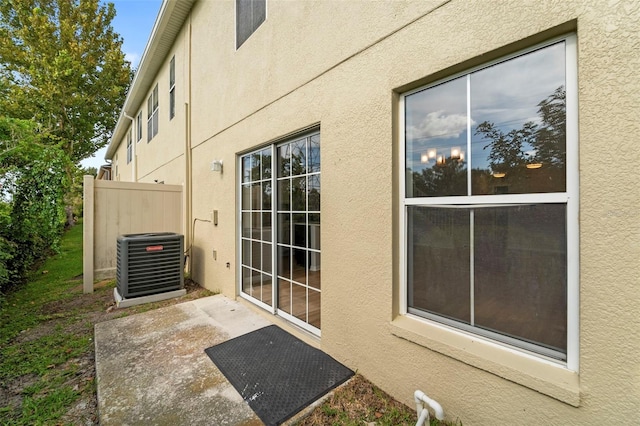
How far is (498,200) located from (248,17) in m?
4.64

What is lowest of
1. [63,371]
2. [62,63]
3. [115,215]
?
[63,371]

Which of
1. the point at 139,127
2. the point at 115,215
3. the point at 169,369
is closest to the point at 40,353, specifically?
the point at 169,369

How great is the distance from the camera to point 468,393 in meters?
1.95

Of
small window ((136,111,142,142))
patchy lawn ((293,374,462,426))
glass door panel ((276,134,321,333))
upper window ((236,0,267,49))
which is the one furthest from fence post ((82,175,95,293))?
small window ((136,111,142,142))

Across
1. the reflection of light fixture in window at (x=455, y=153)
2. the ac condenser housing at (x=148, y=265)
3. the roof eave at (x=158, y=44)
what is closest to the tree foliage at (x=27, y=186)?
the ac condenser housing at (x=148, y=265)

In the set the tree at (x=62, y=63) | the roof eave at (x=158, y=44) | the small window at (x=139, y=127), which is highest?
the tree at (x=62, y=63)

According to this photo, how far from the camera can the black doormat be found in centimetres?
229

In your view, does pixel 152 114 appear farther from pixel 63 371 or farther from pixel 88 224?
pixel 63 371

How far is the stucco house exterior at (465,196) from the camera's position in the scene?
1.48 metres

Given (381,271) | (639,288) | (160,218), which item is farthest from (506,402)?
(160,218)

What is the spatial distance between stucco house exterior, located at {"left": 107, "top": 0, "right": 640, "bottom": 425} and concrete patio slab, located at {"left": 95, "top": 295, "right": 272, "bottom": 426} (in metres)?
0.96

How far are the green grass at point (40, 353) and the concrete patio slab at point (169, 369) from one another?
0.81 ft

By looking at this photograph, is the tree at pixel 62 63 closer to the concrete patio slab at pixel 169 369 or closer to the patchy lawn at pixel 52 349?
the patchy lawn at pixel 52 349

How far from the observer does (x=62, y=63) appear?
37.2 ft
